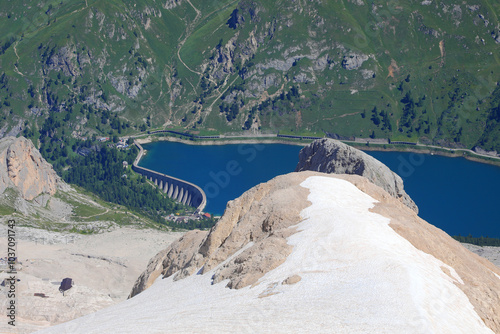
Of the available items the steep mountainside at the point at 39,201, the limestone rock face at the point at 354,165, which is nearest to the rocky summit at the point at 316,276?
the limestone rock face at the point at 354,165

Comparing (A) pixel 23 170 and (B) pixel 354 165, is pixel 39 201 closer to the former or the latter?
(A) pixel 23 170

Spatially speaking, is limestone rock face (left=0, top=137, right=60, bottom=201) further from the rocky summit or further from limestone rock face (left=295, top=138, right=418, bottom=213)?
the rocky summit

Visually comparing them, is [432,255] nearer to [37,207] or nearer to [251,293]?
[251,293]

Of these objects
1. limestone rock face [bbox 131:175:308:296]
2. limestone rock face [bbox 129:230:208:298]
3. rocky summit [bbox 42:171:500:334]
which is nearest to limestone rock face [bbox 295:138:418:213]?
rocky summit [bbox 42:171:500:334]

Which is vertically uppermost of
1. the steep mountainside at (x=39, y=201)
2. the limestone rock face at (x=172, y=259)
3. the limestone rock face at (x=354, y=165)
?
the limestone rock face at (x=354, y=165)

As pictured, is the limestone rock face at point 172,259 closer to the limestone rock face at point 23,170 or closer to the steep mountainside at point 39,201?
the steep mountainside at point 39,201
